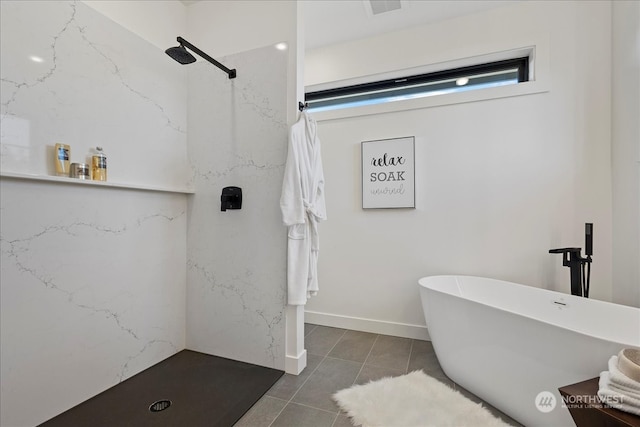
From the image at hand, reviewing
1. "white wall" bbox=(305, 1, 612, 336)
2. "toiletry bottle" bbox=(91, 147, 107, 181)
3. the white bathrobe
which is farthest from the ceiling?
"toiletry bottle" bbox=(91, 147, 107, 181)

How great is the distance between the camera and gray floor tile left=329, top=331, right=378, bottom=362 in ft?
7.20

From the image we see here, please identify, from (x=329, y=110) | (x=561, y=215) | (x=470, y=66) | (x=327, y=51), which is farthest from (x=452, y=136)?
(x=327, y=51)

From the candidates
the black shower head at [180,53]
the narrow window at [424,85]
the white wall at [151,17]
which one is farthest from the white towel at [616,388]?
the white wall at [151,17]

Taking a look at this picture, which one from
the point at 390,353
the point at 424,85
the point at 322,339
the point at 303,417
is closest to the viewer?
the point at 303,417

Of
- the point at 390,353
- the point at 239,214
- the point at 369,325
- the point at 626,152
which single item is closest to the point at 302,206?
the point at 239,214

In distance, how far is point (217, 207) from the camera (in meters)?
2.17

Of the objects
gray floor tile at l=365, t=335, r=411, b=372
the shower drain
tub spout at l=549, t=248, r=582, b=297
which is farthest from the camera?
gray floor tile at l=365, t=335, r=411, b=372

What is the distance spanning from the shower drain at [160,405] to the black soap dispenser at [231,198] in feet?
3.96

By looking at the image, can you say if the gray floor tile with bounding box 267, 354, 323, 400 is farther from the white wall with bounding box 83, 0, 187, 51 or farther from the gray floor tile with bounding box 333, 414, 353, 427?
the white wall with bounding box 83, 0, 187, 51

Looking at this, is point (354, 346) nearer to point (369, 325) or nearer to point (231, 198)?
point (369, 325)

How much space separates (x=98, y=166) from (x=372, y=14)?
245 cm

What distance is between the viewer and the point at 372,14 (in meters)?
2.45

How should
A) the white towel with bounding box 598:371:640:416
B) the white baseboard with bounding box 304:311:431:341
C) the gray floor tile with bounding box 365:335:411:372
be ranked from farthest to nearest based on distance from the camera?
the white baseboard with bounding box 304:311:431:341, the gray floor tile with bounding box 365:335:411:372, the white towel with bounding box 598:371:640:416

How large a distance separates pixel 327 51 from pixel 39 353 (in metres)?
3.23
